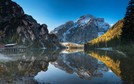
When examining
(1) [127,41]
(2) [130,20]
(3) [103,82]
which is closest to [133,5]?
(2) [130,20]

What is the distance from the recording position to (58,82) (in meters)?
17.7

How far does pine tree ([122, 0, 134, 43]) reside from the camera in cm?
8050

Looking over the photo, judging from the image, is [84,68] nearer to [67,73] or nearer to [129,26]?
[67,73]

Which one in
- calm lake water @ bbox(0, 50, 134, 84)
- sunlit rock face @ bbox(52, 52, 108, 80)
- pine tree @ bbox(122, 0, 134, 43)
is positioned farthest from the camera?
pine tree @ bbox(122, 0, 134, 43)

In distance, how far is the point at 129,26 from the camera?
268 ft

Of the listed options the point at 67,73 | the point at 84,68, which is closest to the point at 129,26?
the point at 84,68

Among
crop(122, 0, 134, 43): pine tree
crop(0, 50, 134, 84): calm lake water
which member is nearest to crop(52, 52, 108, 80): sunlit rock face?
crop(0, 50, 134, 84): calm lake water

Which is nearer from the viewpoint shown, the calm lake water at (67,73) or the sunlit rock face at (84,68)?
the calm lake water at (67,73)

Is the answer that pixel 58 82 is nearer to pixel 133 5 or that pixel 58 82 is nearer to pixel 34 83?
pixel 34 83

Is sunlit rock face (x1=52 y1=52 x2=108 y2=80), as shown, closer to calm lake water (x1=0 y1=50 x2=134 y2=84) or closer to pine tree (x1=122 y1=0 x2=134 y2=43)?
calm lake water (x1=0 y1=50 x2=134 y2=84)

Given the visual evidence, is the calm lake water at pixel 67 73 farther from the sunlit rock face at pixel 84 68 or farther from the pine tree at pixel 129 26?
the pine tree at pixel 129 26

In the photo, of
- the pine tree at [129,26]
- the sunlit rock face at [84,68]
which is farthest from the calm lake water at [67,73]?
the pine tree at [129,26]

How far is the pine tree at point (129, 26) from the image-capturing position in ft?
264

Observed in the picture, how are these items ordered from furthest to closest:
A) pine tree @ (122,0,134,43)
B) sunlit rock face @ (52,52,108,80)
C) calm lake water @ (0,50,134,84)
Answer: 1. pine tree @ (122,0,134,43)
2. sunlit rock face @ (52,52,108,80)
3. calm lake water @ (0,50,134,84)
